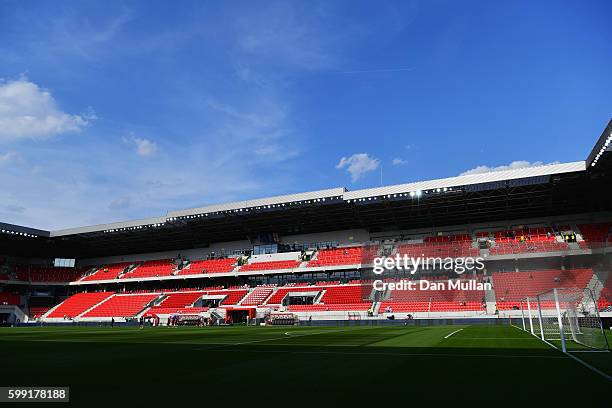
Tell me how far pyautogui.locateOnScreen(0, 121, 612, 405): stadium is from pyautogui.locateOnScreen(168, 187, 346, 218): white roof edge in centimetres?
28

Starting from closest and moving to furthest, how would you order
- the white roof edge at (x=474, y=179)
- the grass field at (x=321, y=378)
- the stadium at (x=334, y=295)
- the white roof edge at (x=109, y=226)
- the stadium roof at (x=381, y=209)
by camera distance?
the grass field at (x=321, y=378), the stadium at (x=334, y=295), the white roof edge at (x=474, y=179), the stadium roof at (x=381, y=209), the white roof edge at (x=109, y=226)

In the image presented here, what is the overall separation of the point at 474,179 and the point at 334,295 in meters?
21.1

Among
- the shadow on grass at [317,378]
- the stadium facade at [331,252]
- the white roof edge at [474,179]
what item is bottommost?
the shadow on grass at [317,378]

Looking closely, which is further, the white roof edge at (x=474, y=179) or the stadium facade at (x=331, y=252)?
the stadium facade at (x=331, y=252)

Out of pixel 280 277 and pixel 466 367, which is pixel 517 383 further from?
pixel 280 277

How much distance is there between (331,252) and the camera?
56.9 metres

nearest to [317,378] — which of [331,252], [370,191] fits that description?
[370,191]

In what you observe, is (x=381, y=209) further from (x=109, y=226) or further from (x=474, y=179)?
(x=109, y=226)

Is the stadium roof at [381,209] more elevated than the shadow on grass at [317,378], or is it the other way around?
the stadium roof at [381,209]

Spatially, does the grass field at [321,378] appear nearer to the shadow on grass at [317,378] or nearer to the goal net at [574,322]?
the shadow on grass at [317,378]

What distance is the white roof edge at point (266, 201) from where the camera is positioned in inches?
1877

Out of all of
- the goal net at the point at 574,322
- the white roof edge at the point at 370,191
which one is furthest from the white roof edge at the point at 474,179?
the goal net at the point at 574,322

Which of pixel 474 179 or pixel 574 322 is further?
pixel 474 179

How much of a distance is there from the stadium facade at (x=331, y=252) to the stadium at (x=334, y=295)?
238 mm
